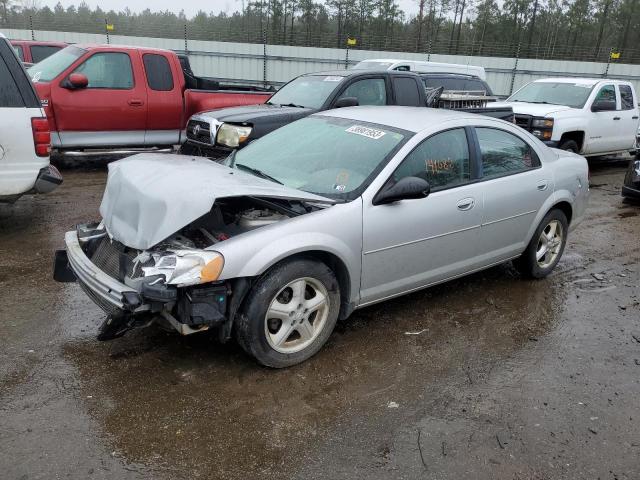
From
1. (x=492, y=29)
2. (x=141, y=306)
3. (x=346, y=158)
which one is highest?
(x=492, y=29)

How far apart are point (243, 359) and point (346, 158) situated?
1638 mm

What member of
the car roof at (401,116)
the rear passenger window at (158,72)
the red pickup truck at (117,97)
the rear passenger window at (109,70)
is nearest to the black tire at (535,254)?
the car roof at (401,116)

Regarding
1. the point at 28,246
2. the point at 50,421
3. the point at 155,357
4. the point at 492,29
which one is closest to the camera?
the point at 50,421

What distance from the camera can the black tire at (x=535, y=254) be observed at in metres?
5.21

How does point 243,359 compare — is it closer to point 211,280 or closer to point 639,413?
point 211,280

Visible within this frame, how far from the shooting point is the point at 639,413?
11.3 feet

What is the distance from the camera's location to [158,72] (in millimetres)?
9312

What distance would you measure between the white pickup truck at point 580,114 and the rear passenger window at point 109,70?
7.05 m

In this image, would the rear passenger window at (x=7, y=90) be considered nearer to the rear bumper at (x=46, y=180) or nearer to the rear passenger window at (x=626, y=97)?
the rear bumper at (x=46, y=180)

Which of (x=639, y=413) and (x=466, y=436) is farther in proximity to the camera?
(x=639, y=413)

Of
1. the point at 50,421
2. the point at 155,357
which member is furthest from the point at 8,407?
the point at 155,357

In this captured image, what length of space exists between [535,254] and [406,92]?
13.7ft

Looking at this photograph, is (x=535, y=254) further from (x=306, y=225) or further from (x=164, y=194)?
(x=164, y=194)

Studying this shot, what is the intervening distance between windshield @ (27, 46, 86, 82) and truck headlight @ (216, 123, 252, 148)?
3.07 metres
